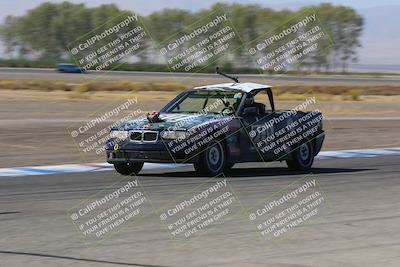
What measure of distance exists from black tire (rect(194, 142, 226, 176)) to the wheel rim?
7.06ft

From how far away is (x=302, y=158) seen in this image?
15352 mm

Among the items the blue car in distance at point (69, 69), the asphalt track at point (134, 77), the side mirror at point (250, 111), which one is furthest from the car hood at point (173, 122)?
the blue car in distance at point (69, 69)

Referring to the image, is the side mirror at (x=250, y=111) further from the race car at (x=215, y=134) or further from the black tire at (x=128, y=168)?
the black tire at (x=128, y=168)

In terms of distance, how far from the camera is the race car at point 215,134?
13.2 metres

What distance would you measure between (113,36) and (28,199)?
94.1 meters

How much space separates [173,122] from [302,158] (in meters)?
3.04

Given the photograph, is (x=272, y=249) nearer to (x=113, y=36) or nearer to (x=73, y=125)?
(x=73, y=125)

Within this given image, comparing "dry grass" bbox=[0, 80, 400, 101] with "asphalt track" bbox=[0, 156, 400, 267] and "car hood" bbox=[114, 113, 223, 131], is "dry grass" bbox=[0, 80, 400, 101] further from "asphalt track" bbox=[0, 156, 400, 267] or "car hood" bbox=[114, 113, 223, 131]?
"asphalt track" bbox=[0, 156, 400, 267]

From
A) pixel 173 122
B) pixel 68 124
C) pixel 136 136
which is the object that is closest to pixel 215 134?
pixel 173 122

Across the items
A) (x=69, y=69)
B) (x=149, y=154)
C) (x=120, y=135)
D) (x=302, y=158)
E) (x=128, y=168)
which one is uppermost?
(x=69, y=69)

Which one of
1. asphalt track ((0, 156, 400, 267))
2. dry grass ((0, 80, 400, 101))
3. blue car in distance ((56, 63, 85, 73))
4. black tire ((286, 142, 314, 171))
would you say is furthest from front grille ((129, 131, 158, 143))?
blue car in distance ((56, 63, 85, 73))

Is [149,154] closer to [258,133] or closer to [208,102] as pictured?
[208,102]

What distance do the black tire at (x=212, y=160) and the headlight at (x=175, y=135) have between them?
43 centimetres

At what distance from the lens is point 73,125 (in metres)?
25.2
